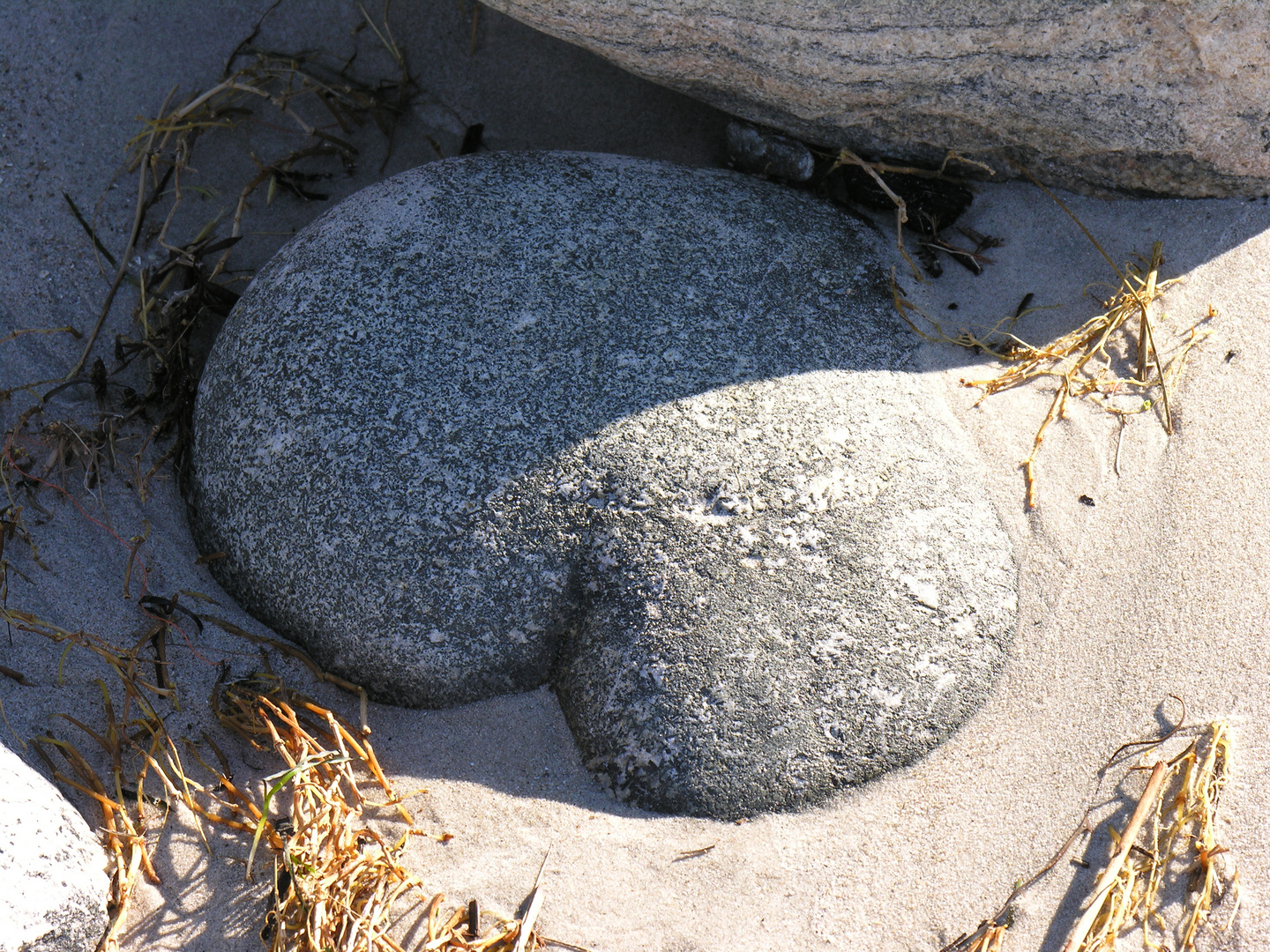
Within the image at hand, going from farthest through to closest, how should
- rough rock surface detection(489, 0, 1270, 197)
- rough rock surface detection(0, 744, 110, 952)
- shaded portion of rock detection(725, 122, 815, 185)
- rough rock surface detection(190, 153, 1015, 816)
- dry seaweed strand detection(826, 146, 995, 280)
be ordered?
1. shaded portion of rock detection(725, 122, 815, 185)
2. dry seaweed strand detection(826, 146, 995, 280)
3. rough rock surface detection(489, 0, 1270, 197)
4. rough rock surface detection(190, 153, 1015, 816)
5. rough rock surface detection(0, 744, 110, 952)

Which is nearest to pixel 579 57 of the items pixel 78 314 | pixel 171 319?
pixel 171 319

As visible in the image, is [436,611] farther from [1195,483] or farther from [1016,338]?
[1195,483]

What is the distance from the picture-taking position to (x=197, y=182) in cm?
256

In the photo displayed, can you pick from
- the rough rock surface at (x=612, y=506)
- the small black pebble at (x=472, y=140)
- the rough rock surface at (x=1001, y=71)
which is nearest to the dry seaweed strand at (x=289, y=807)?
the rough rock surface at (x=612, y=506)

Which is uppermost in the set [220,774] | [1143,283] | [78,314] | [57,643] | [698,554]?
[1143,283]

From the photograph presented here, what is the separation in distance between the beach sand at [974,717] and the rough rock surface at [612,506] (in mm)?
85

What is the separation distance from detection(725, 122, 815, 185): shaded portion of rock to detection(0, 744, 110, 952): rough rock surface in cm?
211

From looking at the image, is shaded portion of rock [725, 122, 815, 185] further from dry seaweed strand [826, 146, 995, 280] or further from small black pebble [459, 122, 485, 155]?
small black pebble [459, 122, 485, 155]

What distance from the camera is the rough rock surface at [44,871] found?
1534mm

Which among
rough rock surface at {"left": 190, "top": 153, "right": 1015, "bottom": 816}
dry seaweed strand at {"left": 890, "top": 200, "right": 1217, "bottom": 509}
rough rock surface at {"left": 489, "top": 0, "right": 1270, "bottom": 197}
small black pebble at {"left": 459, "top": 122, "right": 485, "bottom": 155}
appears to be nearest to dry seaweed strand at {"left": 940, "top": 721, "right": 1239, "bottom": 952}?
rough rock surface at {"left": 190, "top": 153, "right": 1015, "bottom": 816}

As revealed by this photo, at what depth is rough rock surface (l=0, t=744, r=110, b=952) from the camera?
1.53 metres

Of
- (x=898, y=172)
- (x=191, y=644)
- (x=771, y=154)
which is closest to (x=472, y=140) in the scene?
(x=771, y=154)

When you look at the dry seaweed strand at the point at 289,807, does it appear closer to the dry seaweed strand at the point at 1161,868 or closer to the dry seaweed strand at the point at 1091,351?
the dry seaweed strand at the point at 1161,868

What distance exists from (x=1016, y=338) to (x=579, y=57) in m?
1.48
